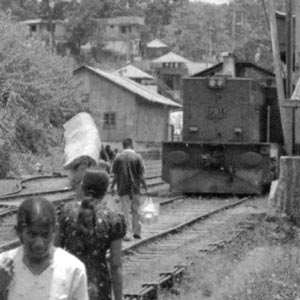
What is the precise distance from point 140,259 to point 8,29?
3612 cm

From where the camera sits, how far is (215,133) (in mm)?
25203

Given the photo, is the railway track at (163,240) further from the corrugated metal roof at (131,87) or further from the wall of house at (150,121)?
the wall of house at (150,121)

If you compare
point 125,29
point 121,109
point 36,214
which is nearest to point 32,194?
point 36,214

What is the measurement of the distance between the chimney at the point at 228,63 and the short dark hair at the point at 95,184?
1895 centimetres

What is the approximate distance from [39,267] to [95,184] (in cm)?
172

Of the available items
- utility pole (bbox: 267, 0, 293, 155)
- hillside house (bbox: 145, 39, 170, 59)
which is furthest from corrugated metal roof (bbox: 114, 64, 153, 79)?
utility pole (bbox: 267, 0, 293, 155)

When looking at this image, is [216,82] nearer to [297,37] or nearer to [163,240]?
[297,37]

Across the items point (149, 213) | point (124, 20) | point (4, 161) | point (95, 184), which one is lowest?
point (4, 161)

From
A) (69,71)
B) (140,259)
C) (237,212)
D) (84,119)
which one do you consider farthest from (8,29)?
(84,119)

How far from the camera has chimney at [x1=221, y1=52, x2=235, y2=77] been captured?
25625 mm

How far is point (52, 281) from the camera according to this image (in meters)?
5.07

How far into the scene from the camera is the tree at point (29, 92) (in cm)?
4475

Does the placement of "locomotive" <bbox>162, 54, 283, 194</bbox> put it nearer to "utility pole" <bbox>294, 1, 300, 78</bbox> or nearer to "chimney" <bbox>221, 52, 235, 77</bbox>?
"chimney" <bbox>221, 52, 235, 77</bbox>

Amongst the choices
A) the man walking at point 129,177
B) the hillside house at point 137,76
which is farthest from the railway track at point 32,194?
the hillside house at point 137,76
